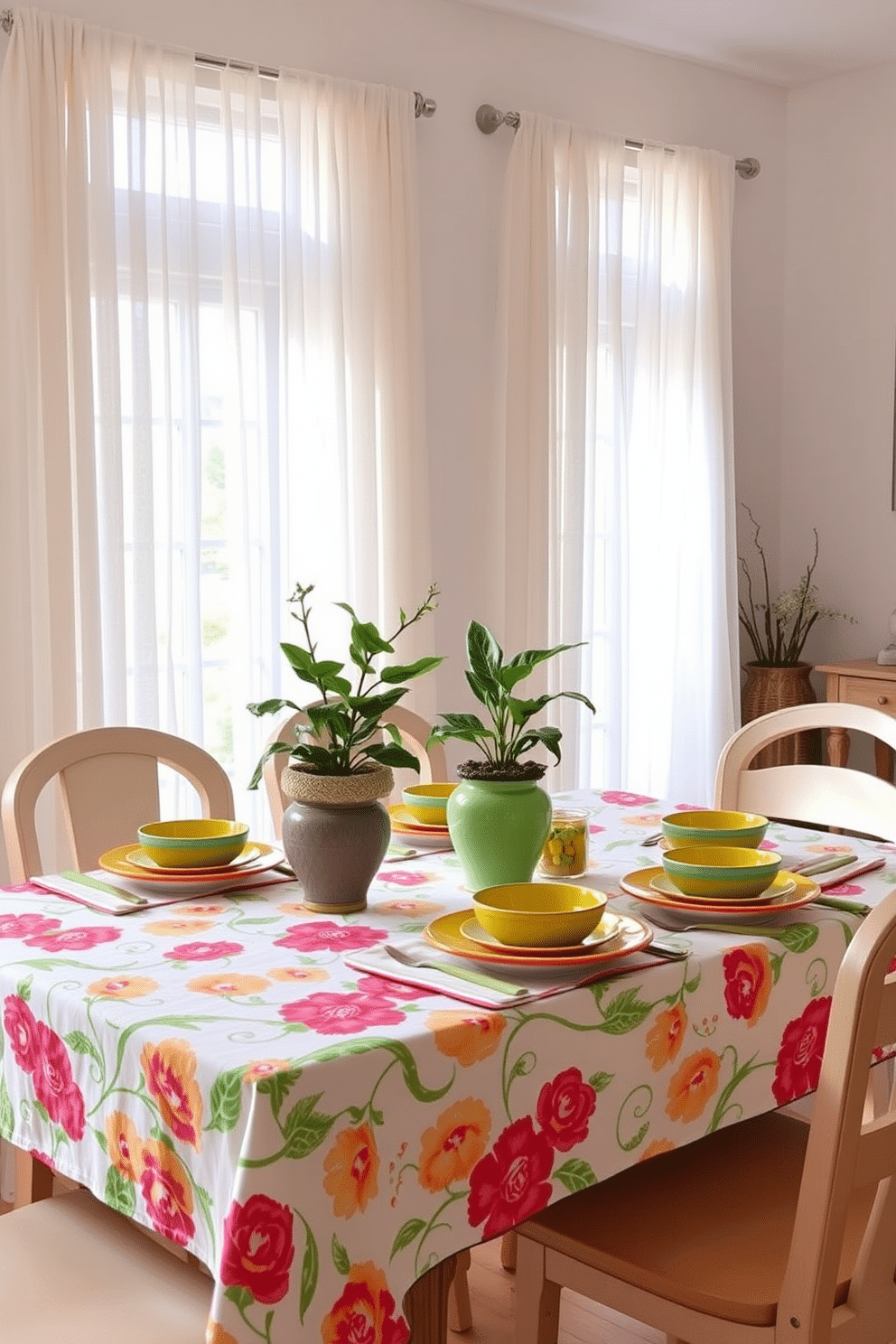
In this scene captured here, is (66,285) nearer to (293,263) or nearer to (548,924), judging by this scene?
(293,263)

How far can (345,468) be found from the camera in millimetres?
3771

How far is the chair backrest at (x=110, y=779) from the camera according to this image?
238 cm

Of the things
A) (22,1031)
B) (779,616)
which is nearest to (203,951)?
(22,1031)

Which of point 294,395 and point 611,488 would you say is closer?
point 294,395

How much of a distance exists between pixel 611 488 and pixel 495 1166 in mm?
3212

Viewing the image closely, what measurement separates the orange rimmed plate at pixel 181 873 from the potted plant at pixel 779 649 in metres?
3.07

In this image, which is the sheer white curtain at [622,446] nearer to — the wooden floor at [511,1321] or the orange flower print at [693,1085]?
the wooden floor at [511,1321]

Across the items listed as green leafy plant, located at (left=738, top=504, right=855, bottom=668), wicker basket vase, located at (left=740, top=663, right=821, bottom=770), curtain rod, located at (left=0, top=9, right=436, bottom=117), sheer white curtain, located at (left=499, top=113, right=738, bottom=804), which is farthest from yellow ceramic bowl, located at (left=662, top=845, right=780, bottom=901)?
green leafy plant, located at (left=738, top=504, right=855, bottom=668)

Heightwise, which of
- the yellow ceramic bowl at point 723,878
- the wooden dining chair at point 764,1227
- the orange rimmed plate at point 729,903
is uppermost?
the yellow ceramic bowl at point 723,878

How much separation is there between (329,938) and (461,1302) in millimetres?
924

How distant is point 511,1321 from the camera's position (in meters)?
2.41

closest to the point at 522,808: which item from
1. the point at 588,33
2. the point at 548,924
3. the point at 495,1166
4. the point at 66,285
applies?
the point at 548,924

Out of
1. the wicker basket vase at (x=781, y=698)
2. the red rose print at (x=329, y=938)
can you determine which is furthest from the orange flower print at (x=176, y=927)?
the wicker basket vase at (x=781, y=698)

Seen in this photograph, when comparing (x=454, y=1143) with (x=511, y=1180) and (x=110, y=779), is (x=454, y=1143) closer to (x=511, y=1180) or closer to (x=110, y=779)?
(x=511, y=1180)
